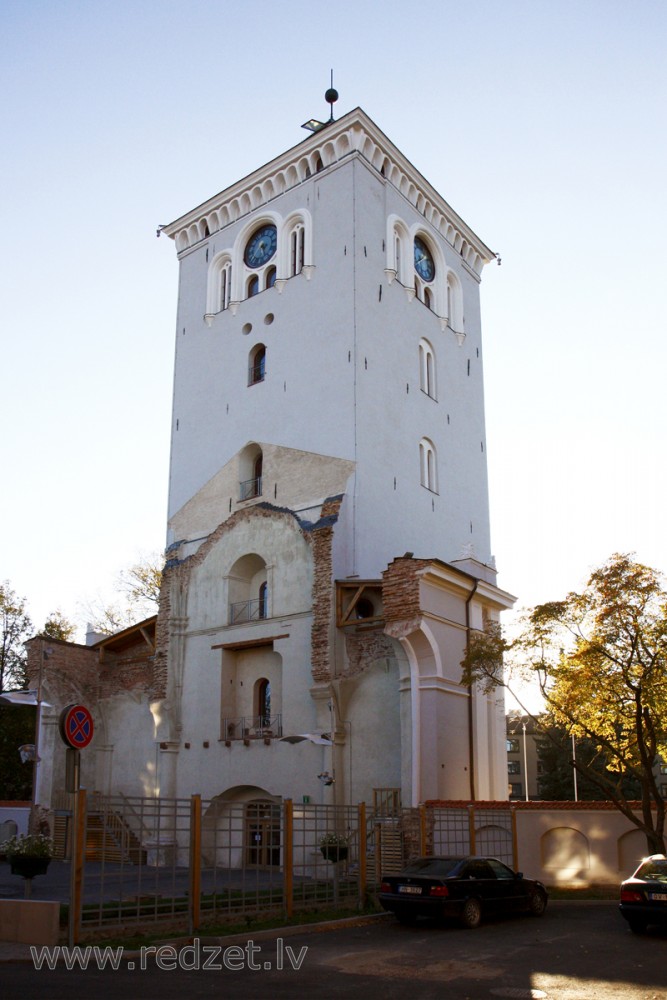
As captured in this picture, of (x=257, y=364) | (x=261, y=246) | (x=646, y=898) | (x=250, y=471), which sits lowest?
(x=646, y=898)

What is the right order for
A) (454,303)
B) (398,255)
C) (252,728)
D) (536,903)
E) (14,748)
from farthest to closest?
1. (14,748)
2. (454,303)
3. (398,255)
4. (252,728)
5. (536,903)

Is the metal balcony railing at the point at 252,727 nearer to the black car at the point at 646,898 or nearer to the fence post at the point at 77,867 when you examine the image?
the black car at the point at 646,898

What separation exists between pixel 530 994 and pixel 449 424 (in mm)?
27303

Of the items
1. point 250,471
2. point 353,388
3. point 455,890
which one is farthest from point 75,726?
point 250,471

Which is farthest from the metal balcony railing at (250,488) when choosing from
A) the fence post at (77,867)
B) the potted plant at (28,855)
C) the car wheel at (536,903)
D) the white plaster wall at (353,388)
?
the fence post at (77,867)

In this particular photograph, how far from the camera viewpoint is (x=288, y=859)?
15.4 meters

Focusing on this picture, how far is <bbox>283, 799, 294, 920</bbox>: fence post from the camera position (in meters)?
15.1

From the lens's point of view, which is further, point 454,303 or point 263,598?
point 454,303

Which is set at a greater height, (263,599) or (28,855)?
(263,599)

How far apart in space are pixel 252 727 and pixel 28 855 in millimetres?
15014

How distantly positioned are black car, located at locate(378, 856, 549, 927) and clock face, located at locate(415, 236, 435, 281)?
84.9 ft

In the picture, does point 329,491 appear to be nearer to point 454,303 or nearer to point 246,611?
point 246,611

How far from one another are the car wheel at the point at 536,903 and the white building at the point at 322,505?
20.9ft

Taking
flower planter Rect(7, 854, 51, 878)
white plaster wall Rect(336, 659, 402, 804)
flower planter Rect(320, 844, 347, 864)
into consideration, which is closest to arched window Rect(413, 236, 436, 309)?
white plaster wall Rect(336, 659, 402, 804)
